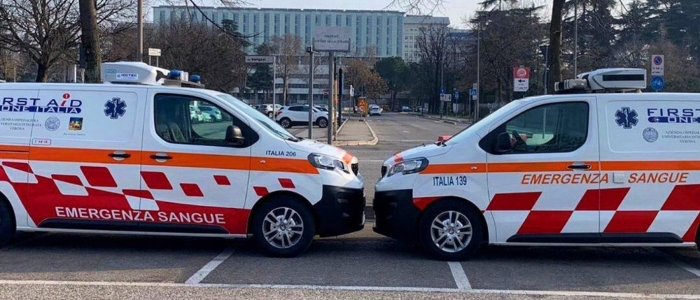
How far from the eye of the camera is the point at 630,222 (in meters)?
7.84

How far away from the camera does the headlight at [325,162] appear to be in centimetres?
802

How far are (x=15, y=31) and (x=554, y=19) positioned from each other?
26.4 m

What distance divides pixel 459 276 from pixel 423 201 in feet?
3.13

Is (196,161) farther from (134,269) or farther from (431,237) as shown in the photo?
(431,237)

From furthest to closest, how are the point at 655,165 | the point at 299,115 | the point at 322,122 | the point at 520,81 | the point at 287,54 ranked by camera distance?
the point at 287,54, the point at 322,122, the point at 299,115, the point at 520,81, the point at 655,165

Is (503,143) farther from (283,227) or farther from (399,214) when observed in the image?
(283,227)

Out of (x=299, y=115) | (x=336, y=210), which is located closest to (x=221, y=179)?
(x=336, y=210)

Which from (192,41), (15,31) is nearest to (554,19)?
(15,31)

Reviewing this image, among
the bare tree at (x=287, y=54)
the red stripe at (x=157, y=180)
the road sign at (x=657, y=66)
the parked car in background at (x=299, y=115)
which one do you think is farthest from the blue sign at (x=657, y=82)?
the bare tree at (x=287, y=54)

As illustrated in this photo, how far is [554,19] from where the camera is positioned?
1329 centimetres

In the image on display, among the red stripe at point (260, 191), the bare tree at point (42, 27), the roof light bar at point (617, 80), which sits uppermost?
the bare tree at point (42, 27)

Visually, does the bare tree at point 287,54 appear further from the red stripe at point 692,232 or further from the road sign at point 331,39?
the red stripe at point 692,232

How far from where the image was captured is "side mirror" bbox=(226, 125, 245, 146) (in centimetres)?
794

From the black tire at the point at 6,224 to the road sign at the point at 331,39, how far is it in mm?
10581
